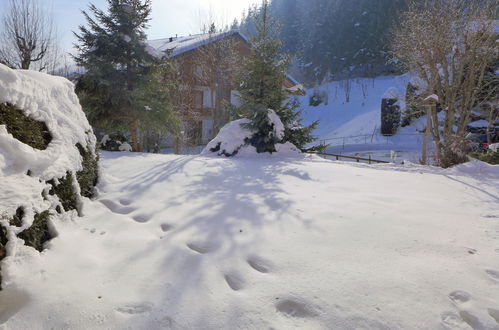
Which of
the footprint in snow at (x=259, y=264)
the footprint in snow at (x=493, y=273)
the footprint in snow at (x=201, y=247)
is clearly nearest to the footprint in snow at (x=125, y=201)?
the footprint in snow at (x=201, y=247)

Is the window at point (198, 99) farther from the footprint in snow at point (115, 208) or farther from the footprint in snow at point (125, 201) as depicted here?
the footprint in snow at point (115, 208)

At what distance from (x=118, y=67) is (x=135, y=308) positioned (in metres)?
10.1

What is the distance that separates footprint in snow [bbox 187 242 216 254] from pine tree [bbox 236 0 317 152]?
21.3 ft

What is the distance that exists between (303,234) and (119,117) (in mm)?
9013

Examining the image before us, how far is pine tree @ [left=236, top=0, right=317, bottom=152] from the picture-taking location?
898 cm

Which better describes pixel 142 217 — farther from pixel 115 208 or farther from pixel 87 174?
pixel 87 174

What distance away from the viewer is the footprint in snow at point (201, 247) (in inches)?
83.7

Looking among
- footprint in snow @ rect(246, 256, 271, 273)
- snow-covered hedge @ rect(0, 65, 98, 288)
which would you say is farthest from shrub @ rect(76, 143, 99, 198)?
footprint in snow @ rect(246, 256, 271, 273)

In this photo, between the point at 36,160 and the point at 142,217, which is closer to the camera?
the point at 36,160

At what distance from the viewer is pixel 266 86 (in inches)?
366

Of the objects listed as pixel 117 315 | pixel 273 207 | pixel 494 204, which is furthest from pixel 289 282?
pixel 494 204

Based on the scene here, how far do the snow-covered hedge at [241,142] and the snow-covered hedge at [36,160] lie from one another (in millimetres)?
5316

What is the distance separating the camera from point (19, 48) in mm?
11484

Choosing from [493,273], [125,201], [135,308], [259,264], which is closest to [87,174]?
[125,201]
